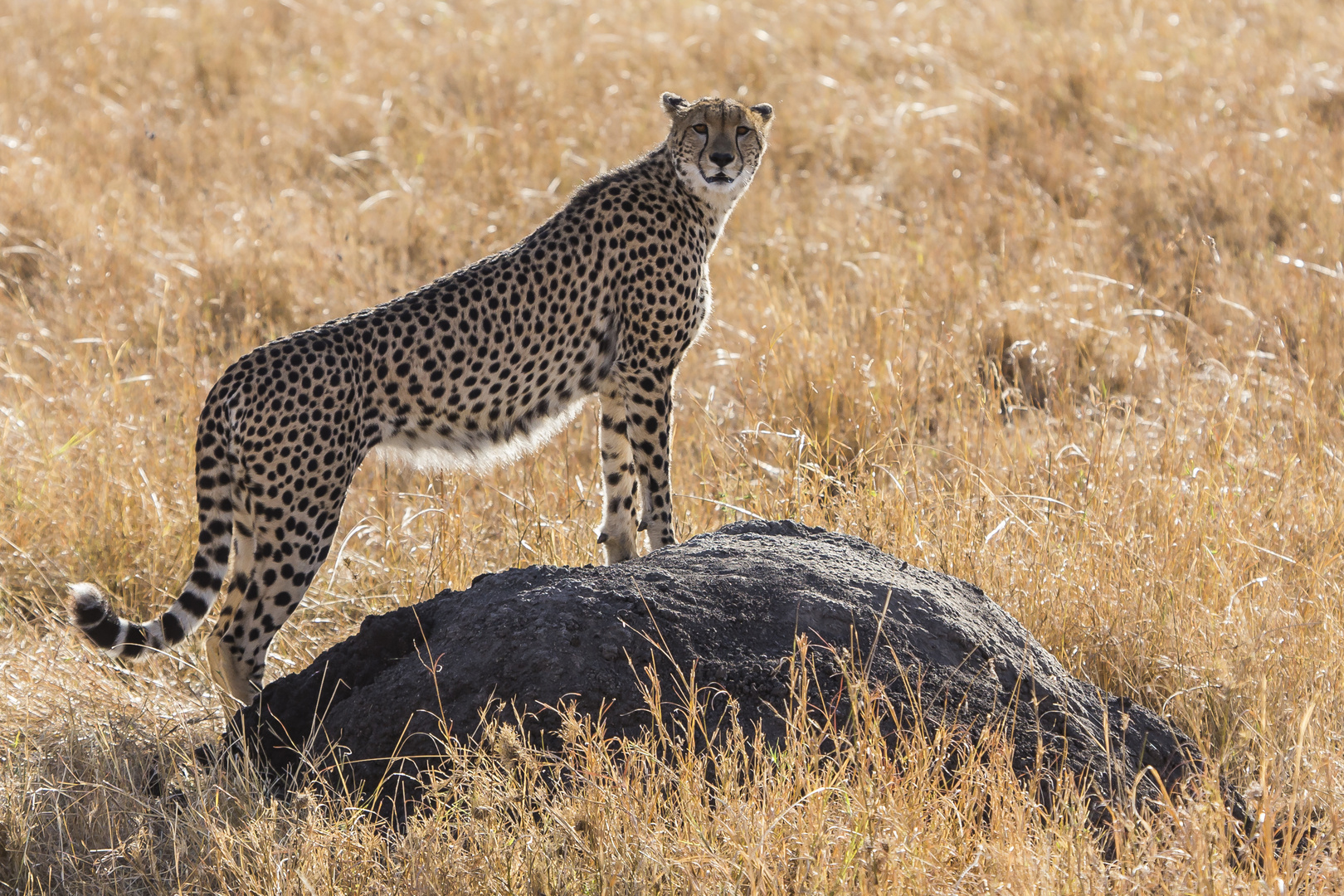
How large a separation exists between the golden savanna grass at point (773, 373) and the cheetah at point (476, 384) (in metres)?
0.24

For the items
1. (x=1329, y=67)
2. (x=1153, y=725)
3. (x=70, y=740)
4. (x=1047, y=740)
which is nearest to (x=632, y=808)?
(x=1047, y=740)

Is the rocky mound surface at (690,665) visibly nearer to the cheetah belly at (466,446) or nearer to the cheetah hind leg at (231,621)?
the cheetah hind leg at (231,621)

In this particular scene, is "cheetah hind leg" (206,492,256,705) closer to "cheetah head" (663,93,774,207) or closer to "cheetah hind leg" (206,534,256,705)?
"cheetah hind leg" (206,534,256,705)

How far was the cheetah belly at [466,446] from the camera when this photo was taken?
3.45 metres

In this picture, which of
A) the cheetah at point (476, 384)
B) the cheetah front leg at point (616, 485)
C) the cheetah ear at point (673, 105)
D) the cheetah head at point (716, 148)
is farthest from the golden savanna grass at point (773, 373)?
the cheetah ear at point (673, 105)

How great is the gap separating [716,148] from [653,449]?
882mm

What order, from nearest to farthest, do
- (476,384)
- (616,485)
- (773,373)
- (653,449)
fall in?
(476,384) → (653,449) → (616,485) → (773,373)

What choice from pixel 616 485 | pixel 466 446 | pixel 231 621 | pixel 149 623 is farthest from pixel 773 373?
pixel 149 623

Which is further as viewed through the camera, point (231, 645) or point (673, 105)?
point (673, 105)

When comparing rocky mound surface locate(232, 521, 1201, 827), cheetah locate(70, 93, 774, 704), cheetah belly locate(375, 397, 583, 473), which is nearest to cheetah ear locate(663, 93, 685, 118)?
cheetah locate(70, 93, 774, 704)

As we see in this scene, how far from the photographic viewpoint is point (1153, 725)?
2768mm

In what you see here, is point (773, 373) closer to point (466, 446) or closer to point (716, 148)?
point (716, 148)

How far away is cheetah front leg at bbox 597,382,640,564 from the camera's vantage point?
→ 3.85m

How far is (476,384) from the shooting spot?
11.3ft
